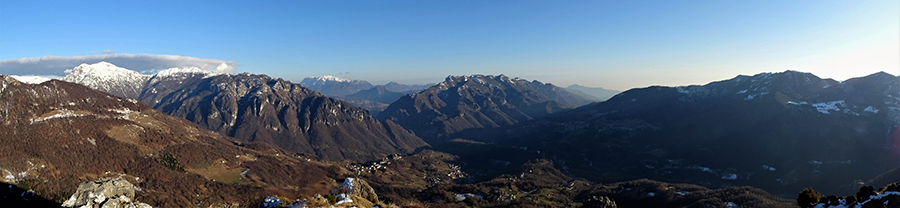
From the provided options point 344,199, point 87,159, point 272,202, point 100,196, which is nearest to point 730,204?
point 344,199

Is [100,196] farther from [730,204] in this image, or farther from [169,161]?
[730,204]

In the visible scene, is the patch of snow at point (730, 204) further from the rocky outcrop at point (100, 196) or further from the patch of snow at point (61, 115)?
the patch of snow at point (61, 115)

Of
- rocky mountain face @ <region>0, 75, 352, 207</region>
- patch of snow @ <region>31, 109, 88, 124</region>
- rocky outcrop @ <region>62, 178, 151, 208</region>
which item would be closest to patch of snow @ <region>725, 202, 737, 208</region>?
rocky mountain face @ <region>0, 75, 352, 207</region>

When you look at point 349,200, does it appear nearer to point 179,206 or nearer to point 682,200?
point 179,206

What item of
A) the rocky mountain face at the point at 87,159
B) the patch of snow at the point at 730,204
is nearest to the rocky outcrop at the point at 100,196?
the rocky mountain face at the point at 87,159

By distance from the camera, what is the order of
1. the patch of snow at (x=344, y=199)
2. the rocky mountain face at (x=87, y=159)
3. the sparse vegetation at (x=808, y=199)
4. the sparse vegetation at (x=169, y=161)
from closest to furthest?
1. the patch of snow at (x=344, y=199)
2. the sparse vegetation at (x=808, y=199)
3. the rocky mountain face at (x=87, y=159)
4. the sparse vegetation at (x=169, y=161)

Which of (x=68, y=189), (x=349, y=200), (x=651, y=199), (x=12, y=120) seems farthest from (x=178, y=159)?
(x=651, y=199)

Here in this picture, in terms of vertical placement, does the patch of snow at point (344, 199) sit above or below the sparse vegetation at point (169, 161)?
above

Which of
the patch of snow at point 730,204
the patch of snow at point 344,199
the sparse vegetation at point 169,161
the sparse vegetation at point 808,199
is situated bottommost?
the sparse vegetation at point 169,161

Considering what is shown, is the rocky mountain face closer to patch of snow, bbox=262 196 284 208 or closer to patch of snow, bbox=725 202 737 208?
patch of snow, bbox=262 196 284 208
